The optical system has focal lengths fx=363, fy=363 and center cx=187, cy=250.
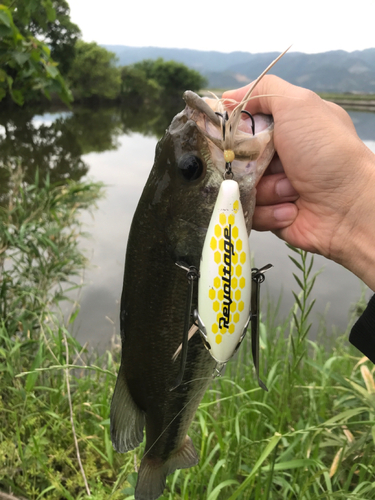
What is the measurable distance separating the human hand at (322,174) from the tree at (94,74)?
2245 inches

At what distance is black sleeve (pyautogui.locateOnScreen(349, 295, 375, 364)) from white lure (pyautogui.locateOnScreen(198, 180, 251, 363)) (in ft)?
2.48

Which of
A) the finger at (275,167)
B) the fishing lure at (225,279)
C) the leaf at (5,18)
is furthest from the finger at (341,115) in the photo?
the leaf at (5,18)

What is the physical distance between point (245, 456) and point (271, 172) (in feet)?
5.82

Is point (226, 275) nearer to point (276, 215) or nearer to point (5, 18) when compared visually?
point (276, 215)

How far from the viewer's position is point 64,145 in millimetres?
21125

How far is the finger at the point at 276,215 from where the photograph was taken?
1806 millimetres

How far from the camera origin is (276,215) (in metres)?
1.82

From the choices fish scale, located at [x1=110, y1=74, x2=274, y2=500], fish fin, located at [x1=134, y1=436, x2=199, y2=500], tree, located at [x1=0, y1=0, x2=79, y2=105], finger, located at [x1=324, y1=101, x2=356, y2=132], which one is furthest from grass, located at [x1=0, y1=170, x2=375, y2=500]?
tree, located at [x1=0, y1=0, x2=79, y2=105]

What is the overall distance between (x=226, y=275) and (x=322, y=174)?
2.79 ft

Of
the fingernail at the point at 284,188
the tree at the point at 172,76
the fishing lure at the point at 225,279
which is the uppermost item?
the tree at the point at 172,76

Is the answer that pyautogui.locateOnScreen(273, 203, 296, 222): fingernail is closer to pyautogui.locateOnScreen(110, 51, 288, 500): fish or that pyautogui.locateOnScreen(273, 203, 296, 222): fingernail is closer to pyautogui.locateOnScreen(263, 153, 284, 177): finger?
pyautogui.locateOnScreen(263, 153, 284, 177): finger

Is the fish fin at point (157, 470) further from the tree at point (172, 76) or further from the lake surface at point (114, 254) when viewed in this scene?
the tree at point (172, 76)

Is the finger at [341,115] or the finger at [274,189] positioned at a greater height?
the finger at [341,115]

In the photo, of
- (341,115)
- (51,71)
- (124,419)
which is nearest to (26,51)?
(51,71)
